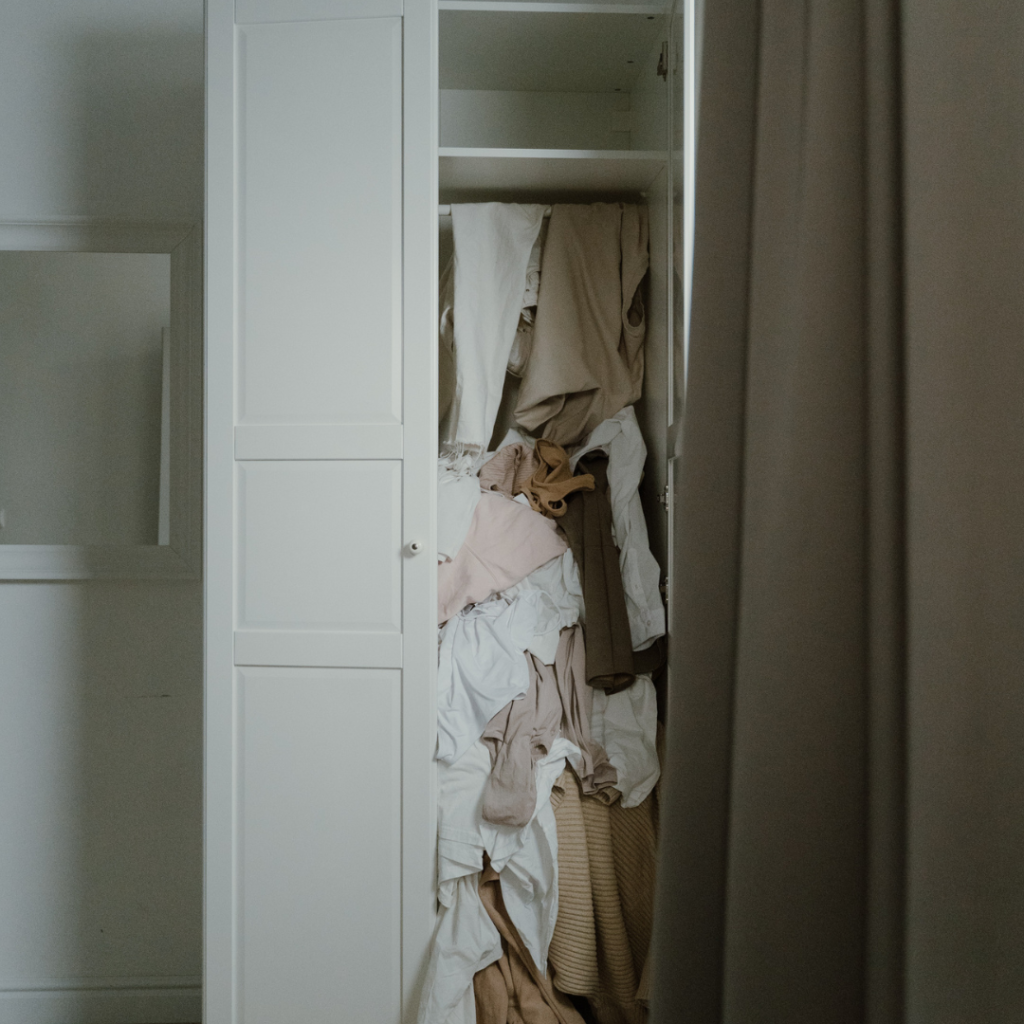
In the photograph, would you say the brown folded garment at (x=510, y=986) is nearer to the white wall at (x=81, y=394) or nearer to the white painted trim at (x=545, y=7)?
the white wall at (x=81, y=394)

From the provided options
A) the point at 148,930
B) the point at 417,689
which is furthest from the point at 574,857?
the point at 148,930

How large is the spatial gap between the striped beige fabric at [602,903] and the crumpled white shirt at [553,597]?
26 cm

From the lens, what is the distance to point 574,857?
1.50 meters

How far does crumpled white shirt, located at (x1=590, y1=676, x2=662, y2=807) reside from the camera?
1546 mm

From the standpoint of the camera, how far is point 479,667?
155 centimetres

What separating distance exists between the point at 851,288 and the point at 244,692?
129cm

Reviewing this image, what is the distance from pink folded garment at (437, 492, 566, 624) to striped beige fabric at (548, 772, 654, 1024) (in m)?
0.40

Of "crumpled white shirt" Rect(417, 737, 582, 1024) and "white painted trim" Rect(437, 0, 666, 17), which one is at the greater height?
"white painted trim" Rect(437, 0, 666, 17)

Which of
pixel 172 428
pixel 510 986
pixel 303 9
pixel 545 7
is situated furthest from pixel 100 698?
pixel 545 7

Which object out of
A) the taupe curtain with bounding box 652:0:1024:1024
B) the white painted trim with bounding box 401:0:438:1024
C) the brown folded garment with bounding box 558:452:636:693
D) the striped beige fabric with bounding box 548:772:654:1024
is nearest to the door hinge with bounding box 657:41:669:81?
the white painted trim with bounding box 401:0:438:1024

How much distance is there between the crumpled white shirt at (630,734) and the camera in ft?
5.07

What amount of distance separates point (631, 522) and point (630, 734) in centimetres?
43

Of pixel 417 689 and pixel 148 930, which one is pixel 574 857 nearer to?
pixel 417 689

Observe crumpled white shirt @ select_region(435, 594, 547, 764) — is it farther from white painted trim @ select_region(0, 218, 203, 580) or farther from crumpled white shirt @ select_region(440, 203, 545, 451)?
white painted trim @ select_region(0, 218, 203, 580)
